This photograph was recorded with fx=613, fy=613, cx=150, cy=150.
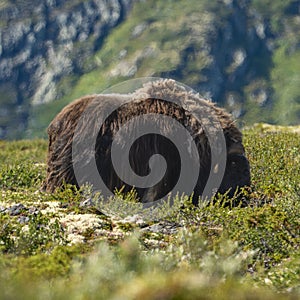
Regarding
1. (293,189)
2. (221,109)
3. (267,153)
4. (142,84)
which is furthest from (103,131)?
(267,153)

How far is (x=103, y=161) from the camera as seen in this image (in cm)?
1283

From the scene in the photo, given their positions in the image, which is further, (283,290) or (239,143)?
(239,143)

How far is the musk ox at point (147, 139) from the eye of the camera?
12.3 meters

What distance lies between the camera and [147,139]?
12.5m

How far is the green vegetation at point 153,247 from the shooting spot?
474 centimetres

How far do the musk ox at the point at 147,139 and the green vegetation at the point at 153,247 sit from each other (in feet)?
2.04

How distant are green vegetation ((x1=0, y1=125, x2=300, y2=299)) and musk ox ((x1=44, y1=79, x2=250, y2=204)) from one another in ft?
2.04

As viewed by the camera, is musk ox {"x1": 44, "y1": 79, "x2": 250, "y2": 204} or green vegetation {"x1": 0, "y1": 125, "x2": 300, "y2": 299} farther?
musk ox {"x1": 44, "y1": 79, "x2": 250, "y2": 204}

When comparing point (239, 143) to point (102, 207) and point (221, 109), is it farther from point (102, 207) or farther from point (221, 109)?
point (102, 207)

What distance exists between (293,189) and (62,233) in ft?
14.0

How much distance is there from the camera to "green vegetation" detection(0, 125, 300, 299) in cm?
474

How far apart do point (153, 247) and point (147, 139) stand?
4045 millimetres

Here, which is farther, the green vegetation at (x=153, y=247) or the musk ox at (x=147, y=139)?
the musk ox at (x=147, y=139)

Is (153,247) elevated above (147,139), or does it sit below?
below
